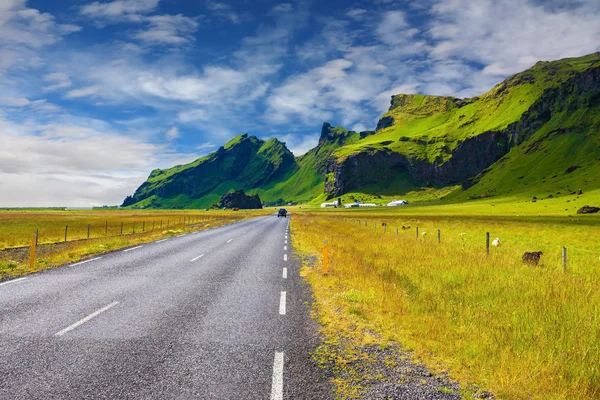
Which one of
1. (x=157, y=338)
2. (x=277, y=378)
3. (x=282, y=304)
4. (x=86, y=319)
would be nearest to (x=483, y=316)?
(x=282, y=304)

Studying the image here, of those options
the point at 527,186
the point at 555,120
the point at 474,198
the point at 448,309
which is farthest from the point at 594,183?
the point at 448,309

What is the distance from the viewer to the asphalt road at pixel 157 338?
4613mm

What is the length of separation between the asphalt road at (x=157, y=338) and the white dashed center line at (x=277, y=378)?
0.05 ft

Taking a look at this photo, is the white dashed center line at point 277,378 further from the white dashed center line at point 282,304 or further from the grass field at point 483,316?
the white dashed center line at point 282,304

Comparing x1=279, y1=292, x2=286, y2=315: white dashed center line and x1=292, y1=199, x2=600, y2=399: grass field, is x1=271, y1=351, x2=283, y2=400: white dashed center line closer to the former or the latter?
x1=292, y1=199, x2=600, y2=399: grass field

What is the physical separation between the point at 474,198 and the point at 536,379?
18520cm

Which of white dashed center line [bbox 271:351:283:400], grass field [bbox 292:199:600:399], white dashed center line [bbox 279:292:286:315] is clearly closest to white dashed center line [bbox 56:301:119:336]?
white dashed center line [bbox 279:292:286:315]

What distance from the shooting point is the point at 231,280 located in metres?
11.7

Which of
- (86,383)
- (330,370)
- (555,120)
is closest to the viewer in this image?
(86,383)

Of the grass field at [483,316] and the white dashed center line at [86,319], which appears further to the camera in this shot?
the white dashed center line at [86,319]

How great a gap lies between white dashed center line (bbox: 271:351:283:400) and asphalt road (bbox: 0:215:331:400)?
1 cm

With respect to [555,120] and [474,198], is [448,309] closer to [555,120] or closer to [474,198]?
[474,198]

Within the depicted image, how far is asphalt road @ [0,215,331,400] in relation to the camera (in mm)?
4613

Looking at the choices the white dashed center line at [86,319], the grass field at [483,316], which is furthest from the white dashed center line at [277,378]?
the white dashed center line at [86,319]
